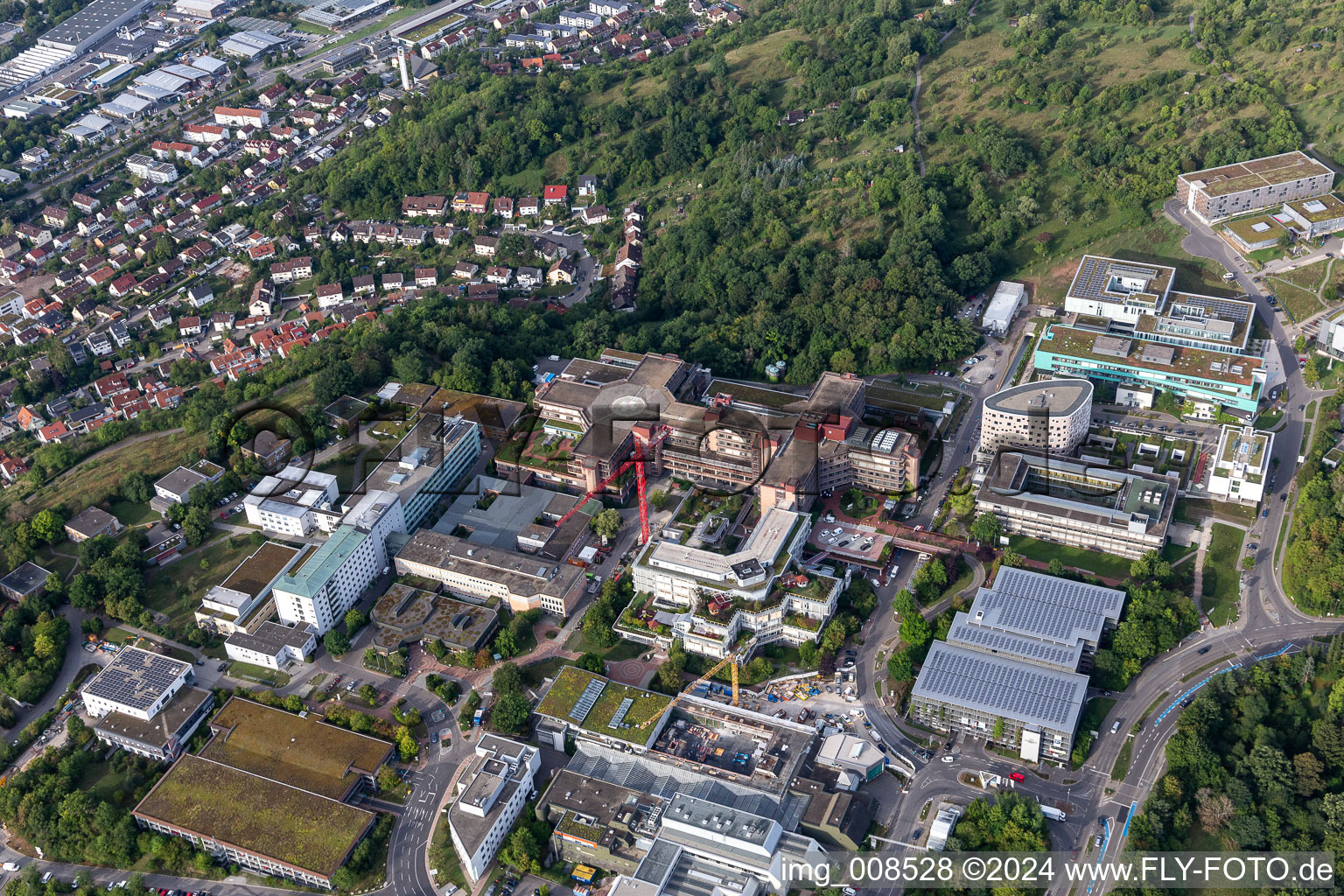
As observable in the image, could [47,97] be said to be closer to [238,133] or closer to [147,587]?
[238,133]

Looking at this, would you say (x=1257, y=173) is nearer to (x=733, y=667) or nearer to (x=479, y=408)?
(x=733, y=667)

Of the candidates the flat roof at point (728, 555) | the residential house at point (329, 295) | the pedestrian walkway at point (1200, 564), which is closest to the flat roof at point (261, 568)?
the flat roof at point (728, 555)

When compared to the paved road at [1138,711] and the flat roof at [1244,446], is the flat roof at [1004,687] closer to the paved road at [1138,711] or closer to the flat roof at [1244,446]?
the paved road at [1138,711]

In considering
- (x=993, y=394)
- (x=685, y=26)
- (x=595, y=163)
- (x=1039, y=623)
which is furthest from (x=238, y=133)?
(x=1039, y=623)

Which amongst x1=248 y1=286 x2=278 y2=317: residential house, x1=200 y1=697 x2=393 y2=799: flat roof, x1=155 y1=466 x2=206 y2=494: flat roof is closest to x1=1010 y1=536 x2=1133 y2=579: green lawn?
x1=200 y1=697 x2=393 y2=799: flat roof

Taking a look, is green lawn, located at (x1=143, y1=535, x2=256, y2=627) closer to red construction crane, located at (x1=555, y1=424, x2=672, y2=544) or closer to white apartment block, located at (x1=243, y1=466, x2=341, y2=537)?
white apartment block, located at (x1=243, y1=466, x2=341, y2=537)

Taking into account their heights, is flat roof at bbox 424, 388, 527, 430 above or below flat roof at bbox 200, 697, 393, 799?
above
